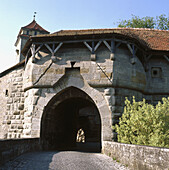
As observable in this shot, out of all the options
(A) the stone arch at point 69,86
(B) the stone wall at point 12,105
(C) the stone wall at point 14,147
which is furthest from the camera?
(B) the stone wall at point 12,105

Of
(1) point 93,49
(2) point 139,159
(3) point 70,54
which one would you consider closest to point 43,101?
(3) point 70,54

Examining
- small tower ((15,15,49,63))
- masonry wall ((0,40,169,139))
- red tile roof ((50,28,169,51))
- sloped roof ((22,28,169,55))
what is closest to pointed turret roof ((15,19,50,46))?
small tower ((15,15,49,63))

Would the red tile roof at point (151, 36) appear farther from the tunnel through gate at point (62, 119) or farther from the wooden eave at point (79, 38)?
the tunnel through gate at point (62, 119)

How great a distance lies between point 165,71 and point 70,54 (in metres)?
4.74

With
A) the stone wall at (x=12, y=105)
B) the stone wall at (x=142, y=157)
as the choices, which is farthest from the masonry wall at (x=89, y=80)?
the stone wall at (x=142, y=157)

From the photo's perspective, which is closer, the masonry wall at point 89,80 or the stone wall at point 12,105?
the masonry wall at point 89,80

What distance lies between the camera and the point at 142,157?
4.19 meters

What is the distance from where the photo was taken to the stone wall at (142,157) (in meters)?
3.50

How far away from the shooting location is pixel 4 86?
11.6 m

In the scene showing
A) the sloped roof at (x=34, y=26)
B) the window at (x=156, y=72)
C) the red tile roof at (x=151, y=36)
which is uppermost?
the sloped roof at (x=34, y=26)

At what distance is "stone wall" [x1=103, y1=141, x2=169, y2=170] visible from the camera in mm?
3504

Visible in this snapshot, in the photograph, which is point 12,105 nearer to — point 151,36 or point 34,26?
point 151,36

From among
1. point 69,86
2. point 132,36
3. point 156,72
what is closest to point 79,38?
point 69,86

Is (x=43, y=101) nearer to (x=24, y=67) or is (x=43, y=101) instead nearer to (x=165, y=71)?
(x=24, y=67)
